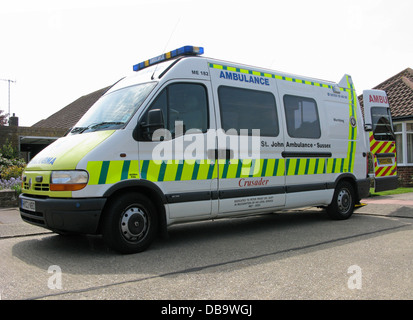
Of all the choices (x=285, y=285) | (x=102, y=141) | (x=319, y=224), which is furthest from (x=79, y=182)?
(x=319, y=224)

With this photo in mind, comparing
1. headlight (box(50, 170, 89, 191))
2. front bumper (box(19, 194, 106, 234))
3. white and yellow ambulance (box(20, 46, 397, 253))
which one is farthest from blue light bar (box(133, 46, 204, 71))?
front bumper (box(19, 194, 106, 234))

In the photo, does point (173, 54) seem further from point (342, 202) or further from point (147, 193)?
point (342, 202)

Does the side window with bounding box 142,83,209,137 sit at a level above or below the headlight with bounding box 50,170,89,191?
above

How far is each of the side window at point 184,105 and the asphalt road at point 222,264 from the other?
5.79ft

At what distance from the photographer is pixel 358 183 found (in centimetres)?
841

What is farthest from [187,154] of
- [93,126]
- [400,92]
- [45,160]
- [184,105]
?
[400,92]

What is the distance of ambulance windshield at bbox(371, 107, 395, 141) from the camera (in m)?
9.55

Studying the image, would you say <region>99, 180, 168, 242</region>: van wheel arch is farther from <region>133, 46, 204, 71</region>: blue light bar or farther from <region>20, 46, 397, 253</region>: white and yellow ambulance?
<region>133, 46, 204, 71</region>: blue light bar

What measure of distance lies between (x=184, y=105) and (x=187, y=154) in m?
0.71

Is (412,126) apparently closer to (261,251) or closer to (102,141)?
(261,251)

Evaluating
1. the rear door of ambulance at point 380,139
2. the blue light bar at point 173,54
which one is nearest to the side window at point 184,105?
the blue light bar at point 173,54

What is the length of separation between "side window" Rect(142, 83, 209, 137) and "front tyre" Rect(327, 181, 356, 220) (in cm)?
355

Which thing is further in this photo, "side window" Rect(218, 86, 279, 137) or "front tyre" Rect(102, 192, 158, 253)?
"side window" Rect(218, 86, 279, 137)

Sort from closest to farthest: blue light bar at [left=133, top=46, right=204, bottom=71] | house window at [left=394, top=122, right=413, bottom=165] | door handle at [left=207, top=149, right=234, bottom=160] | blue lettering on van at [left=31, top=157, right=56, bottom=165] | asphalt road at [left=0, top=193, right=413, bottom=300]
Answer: asphalt road at [left=0, top=193, right=413, bottom=300]
blue lettering on van at [left=31, top=157, right=56, bottom=165]
door handle at [left=207, top=149, right=234, bottom=160]
blue light bar at [left=133, top=46, right=204, bottom=71]
house window at [left=394, top=122, right=413, bottom=165]
